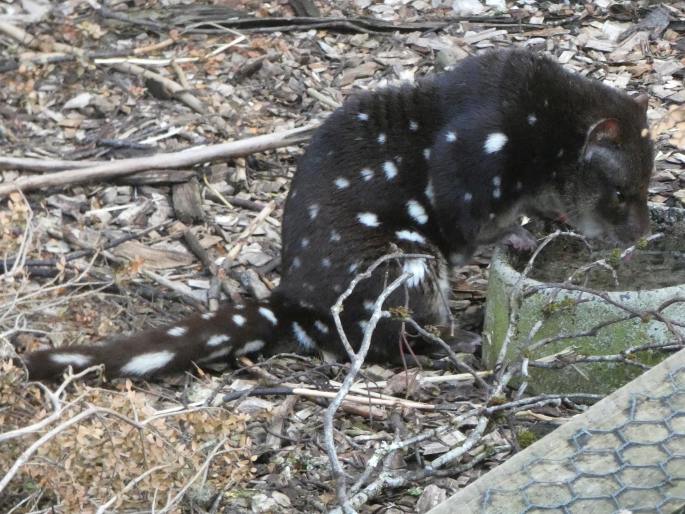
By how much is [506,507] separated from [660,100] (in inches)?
213

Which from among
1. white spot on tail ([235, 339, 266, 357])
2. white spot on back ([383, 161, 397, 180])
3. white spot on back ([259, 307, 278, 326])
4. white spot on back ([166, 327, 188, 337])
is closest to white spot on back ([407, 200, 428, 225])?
white spot on back ([383, 161, 397, 180])

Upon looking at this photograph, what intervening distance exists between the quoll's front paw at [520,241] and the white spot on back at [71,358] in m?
1.97

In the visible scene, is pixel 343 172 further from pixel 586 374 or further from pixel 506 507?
pixel 506 507

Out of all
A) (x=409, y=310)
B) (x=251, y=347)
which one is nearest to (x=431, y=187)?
(x=409, y=310)

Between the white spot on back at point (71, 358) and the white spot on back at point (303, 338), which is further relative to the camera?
the white spot on back at point (303, 338)

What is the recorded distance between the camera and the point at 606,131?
5789mm

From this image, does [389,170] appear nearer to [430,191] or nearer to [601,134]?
[430,191]

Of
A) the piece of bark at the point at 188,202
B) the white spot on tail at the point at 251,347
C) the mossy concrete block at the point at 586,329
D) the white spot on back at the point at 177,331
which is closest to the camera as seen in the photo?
the mossy concrete block at the point at 586,329

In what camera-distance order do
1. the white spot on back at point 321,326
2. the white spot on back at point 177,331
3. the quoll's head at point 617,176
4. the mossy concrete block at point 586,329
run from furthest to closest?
the quoll's head at point 617,176 < the white spot on back at point 321,326 < the white spot on back at point 177,331 < the mossy concrete block at point 586,329

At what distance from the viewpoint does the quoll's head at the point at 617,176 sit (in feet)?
19.2

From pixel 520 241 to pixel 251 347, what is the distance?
1342 mm

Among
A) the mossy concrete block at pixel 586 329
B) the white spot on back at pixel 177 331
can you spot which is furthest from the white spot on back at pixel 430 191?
the white spot on back at pixel 177 331

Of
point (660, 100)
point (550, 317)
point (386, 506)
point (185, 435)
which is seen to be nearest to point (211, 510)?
point (185, 435)

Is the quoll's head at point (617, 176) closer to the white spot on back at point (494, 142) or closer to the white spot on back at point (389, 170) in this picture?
the white spot on back at point (494, 142)
